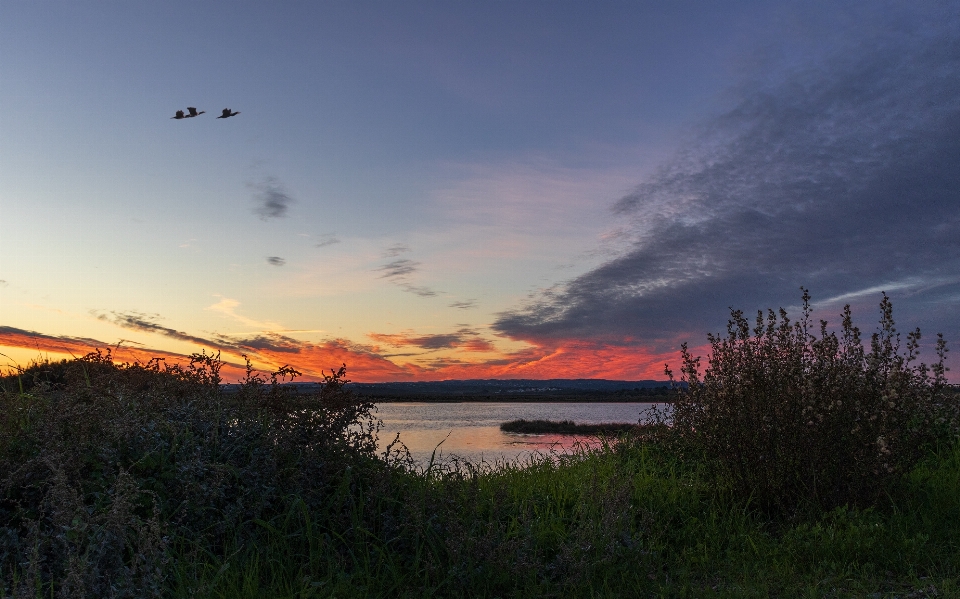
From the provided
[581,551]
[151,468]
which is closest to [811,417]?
[581,551]

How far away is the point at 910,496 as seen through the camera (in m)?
7.83

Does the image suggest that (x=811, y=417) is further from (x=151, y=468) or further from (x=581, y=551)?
(x=151, y=468)

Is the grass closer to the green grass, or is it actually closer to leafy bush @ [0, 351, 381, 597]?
the green grass

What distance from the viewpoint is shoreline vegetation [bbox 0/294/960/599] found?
5.26 m

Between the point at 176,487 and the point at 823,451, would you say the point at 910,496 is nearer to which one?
the point at 823,451

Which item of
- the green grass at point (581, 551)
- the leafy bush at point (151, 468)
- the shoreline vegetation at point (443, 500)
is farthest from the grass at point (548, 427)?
the leafy bush at point (151, 468)

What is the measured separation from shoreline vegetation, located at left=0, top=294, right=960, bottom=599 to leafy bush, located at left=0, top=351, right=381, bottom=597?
0.02m

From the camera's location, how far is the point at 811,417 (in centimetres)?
718

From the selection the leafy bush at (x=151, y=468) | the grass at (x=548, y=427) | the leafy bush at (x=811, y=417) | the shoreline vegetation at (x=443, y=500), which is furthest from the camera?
the grass at (x=548, y=427)

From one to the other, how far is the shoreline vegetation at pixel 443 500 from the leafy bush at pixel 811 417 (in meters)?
0.02

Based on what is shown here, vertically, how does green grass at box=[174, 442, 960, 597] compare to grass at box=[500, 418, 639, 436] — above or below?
below

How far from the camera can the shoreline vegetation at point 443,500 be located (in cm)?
526

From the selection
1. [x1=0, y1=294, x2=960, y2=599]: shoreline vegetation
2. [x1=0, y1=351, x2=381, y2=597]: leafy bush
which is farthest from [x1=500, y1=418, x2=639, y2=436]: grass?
[x1=0, y1=351, x2=381, y2=597]: leafy bush

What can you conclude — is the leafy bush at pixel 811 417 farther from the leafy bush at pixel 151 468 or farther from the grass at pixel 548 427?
the grass at pixel 548 427
